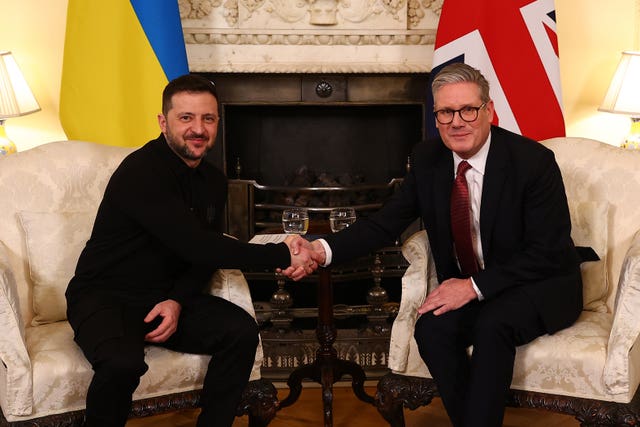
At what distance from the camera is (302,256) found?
7.48ft

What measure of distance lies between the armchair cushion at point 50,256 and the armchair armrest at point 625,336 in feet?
5.05

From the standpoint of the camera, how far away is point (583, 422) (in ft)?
6.68

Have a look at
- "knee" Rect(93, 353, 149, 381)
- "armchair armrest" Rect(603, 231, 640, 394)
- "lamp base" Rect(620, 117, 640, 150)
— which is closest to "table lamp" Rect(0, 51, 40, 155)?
"knee" Rect(93, 353, 149, 381)

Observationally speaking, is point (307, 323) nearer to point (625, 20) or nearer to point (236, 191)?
point (236, 191)

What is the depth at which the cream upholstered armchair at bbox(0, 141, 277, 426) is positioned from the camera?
6.34 ft

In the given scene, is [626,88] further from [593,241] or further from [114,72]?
[114,72]

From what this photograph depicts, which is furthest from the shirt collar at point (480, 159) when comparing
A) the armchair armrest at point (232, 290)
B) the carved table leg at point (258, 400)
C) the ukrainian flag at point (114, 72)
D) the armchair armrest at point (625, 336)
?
the ukrainian flag at point (114, 72)

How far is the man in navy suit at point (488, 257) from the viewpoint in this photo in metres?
2.00

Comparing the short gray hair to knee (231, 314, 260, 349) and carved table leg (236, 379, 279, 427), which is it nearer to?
knee (231, 314, 260, 349)

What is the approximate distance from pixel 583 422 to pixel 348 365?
883 millimetres

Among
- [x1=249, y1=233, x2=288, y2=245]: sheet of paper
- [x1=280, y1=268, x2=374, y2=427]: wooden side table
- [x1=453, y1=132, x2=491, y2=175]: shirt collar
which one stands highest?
[x1=453, y1=132, x2=491, y2=175]: shirt collar

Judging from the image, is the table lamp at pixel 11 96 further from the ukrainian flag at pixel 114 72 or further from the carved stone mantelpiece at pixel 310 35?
the carved stone mantelpiece at pixel 310 35

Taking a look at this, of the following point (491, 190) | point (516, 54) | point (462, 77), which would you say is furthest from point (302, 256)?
point (516, 54)

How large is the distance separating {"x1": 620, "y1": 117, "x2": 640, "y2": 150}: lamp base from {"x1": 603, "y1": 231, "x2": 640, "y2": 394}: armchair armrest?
1.86 metres
